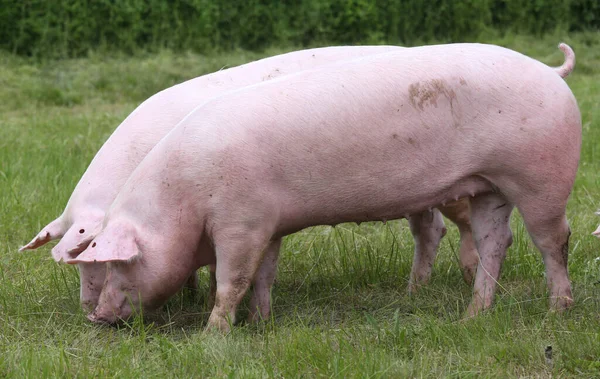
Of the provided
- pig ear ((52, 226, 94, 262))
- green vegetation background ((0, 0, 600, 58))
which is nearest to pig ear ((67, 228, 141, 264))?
pig ear ((52, 226, 94, 262))

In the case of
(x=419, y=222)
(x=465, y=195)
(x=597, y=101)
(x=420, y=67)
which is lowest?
(x=597, y=101)

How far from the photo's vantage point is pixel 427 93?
3.99 m

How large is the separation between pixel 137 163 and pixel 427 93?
1.35m

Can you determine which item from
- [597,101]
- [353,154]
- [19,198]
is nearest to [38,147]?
[19,198]

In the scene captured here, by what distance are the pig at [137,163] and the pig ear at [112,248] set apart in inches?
9.6

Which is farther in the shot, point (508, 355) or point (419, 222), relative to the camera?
point (419, 222)

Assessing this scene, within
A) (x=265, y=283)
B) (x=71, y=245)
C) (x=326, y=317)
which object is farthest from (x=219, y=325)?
(x=71, y=245)

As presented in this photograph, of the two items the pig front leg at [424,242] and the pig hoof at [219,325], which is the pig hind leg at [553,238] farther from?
the pig hoof at [219,325]

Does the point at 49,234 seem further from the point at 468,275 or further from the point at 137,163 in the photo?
the point at 468,275

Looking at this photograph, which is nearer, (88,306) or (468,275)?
(88,306)

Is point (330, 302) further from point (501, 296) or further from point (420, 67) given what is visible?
point (420, 67)

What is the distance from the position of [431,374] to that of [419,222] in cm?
145

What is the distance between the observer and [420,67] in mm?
4055

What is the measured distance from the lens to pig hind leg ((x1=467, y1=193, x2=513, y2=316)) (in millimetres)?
4262
